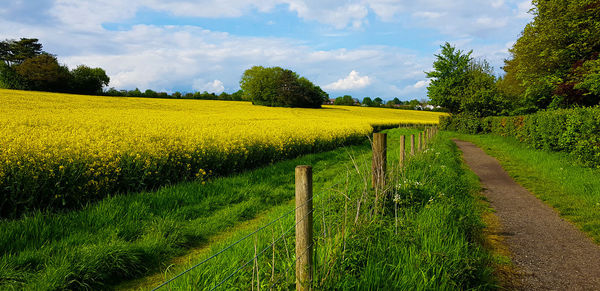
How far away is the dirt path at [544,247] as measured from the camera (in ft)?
11.4

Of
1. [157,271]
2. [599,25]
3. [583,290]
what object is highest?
[599,25]

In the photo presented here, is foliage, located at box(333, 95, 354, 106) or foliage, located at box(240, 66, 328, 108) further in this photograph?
foliage, located at box(333, 95, 354, 106)

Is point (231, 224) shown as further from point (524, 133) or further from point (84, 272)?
point (524, 133)

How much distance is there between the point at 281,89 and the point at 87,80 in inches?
1315

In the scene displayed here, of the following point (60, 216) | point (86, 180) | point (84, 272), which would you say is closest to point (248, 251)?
point (84, 272)

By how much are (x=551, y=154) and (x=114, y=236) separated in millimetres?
14566

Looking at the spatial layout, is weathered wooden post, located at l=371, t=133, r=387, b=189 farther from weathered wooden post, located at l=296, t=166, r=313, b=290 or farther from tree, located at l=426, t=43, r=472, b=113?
tree, located at l=426, t=43, r=472, b=113

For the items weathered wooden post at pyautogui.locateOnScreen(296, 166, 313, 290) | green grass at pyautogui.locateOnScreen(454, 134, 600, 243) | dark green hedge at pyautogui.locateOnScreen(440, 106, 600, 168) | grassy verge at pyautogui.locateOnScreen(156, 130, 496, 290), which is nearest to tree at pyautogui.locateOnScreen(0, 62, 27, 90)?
grassy verge at pyautogui.locateOnScreen(156, 130, 496, 290)

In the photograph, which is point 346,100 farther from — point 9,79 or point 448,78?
point 9,79

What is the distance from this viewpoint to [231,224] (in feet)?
17.7

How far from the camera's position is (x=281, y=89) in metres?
58.7

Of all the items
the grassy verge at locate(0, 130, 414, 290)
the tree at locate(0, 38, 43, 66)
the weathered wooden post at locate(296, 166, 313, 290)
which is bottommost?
the grassy verge at locate(0, 130, 414, 290)

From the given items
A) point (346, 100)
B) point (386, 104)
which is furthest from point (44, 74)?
point (386, 104)

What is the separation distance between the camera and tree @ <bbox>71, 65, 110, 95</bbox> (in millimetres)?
50062
